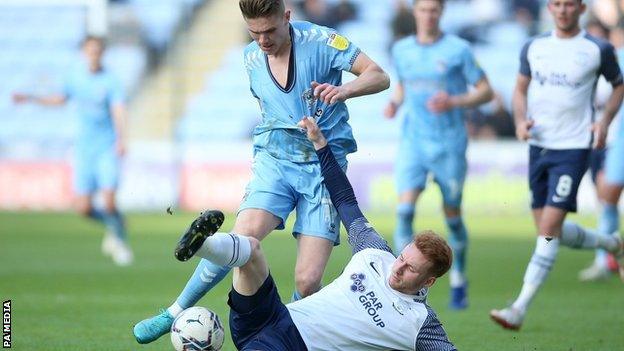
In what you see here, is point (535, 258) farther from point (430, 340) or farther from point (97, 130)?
point (97, 130)

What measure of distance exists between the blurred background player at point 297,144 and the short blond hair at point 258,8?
Answer: 0.31m

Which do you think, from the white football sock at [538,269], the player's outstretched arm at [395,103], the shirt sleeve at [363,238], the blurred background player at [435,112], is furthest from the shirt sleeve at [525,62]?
the shirt sleeve at [363,238]

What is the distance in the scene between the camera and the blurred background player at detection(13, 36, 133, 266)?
16125mm

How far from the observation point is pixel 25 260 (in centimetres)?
1555

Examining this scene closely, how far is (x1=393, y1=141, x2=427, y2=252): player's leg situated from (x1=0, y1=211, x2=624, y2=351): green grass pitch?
737 mm

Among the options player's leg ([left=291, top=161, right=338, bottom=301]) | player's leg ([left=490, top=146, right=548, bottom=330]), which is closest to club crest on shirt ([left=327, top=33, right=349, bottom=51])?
player's leg ([left=291, top=161, right=338, bottom=301])

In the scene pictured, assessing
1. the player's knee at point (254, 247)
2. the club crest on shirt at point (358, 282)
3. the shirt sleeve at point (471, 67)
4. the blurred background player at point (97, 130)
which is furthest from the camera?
the blurred background player at point (97, 130)

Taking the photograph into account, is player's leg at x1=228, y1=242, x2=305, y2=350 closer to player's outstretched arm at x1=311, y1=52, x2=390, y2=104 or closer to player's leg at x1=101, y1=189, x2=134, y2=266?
player's outstretched arm at x1=311, y1=52, x2=390, y2=104

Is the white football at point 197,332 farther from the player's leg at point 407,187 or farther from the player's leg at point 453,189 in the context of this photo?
the player's leg at point 453,189

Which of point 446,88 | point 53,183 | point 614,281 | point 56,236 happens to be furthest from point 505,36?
point 446,88

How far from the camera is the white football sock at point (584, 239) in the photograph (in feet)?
34.2

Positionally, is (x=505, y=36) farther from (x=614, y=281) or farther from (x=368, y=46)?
(x=614, y=281)

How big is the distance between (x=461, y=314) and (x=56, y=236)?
33.7 feet

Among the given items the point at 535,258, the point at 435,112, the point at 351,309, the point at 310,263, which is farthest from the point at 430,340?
the point at 435,112
